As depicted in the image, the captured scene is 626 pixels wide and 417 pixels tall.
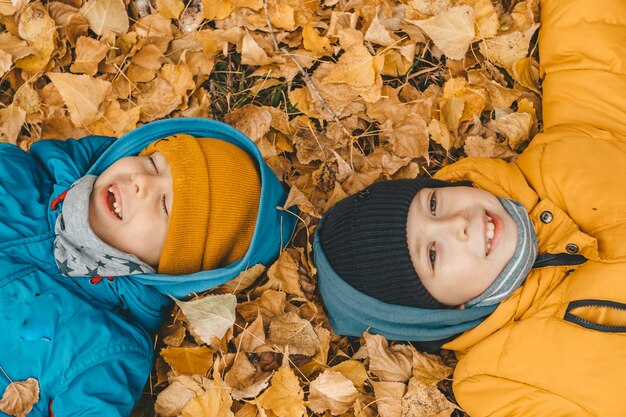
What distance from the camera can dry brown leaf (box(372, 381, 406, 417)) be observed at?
181 cm

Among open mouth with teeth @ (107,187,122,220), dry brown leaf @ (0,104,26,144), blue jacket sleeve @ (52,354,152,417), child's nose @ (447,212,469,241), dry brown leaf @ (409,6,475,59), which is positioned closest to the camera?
child's nose @ (447,212,469,241)

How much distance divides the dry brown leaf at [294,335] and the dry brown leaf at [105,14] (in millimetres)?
1218

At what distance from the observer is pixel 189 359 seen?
1.88m

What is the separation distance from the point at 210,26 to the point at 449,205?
3.82 ft

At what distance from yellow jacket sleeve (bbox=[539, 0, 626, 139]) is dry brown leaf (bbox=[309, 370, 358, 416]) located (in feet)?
3.63

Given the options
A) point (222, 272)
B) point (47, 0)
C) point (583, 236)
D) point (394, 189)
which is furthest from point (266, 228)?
point (47, 0)

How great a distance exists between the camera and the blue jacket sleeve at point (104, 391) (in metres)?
1.76

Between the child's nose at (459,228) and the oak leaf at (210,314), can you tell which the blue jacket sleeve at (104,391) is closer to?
the oak leaf at (210,314)

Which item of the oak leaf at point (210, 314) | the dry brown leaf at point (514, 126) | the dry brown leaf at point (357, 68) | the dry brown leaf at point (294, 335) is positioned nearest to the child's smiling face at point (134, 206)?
the oak leaf at point (210, 314)

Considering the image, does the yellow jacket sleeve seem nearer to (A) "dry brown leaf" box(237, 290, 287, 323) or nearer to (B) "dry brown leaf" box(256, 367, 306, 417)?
(A) "dry brown leaf" box(237, 290, 287, 323)

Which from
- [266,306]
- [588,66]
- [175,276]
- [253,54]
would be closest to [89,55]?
[253,54]

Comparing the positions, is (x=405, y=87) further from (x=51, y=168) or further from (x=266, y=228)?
(x=51, y=168)

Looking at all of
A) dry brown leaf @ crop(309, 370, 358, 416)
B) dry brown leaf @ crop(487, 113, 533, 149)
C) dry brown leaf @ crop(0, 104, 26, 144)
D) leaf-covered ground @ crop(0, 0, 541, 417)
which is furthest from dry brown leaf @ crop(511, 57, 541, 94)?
dry brown leaf @ crop(0, 104, 26, 144)

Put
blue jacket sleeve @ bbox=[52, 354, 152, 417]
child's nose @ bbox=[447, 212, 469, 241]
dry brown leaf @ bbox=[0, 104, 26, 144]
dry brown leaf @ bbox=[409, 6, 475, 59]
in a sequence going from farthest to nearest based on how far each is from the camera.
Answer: dry brown leaf @ bbox=[0, 104, 26, 144]
dry brown leaf @ bbox=[409, 6, 475, 59]
blue jacket sleeve @ bbox=[52, 354, 152, 417]
child's nose @ bbox=[447, 212, 469, 241]
